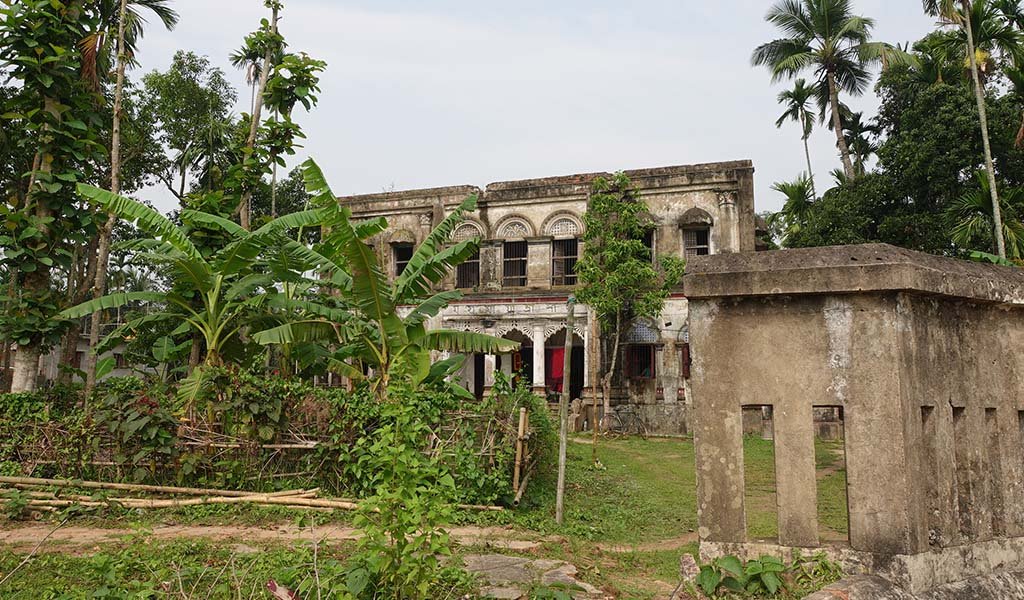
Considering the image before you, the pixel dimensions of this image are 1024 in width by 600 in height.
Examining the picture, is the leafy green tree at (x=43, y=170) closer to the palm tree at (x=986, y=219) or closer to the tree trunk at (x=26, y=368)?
the tree trunk at (x=26, y=368)

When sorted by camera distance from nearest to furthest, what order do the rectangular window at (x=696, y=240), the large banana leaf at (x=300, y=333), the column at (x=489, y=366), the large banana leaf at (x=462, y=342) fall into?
the large banana leaf at (x=300, y=333) < the large banana leaf at (x=462, y=342) < the rectangular window at (x=696, y=240) < the column at (x=489, y=366)

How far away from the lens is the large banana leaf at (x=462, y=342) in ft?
37.8

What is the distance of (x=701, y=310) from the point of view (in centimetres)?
370

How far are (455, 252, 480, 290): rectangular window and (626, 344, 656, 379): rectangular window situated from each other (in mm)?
5577

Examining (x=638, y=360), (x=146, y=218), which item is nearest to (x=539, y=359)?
(x=638, y=360)

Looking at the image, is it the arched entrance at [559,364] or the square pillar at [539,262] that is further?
the square pillar at [539,262]

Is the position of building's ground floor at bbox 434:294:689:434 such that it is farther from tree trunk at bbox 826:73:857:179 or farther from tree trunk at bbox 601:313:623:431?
tree trunk at bbox 826:73:857:179

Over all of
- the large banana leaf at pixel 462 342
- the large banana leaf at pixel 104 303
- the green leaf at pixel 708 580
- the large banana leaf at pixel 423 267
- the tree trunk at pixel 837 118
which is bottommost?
the green leaf at pixel 708 580

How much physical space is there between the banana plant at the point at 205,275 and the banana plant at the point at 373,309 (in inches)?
20.3

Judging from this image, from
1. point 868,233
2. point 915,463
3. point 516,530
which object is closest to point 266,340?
point 516,530

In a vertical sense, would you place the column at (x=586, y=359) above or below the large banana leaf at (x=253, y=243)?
below

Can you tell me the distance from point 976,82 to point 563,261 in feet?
38.6

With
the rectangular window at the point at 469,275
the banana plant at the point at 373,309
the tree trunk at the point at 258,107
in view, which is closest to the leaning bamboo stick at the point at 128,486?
the banana plant at the point at 373,309

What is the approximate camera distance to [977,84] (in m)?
15.2
